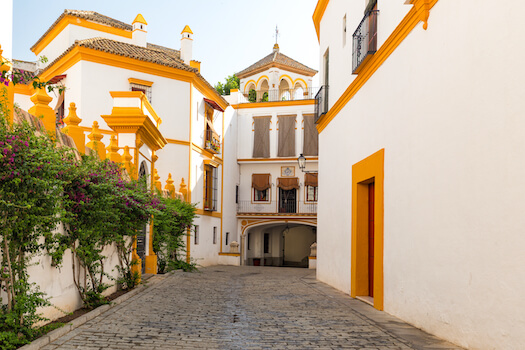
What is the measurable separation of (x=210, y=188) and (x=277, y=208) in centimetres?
558

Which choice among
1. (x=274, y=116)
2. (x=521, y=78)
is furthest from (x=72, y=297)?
(x=274, y=116)

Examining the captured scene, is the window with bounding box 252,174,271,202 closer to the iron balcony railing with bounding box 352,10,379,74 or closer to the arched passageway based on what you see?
the arched passageway

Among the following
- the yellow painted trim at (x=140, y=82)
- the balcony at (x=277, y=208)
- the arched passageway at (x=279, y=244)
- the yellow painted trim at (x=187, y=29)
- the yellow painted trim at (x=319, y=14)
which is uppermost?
the yellow painted trim at (x=187, y=29)

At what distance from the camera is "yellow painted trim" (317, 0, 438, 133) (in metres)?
7.61

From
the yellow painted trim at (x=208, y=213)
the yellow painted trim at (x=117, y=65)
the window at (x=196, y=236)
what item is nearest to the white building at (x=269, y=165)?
the yellow painted trim at (x=208, y=213)

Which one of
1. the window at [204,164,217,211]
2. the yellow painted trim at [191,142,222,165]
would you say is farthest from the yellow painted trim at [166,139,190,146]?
the window at [204,164,217,211]

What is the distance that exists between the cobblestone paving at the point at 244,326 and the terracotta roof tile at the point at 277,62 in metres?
27.1

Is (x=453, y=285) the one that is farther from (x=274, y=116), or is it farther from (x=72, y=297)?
(x=274, y=116)

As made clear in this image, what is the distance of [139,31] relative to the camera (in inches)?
1116

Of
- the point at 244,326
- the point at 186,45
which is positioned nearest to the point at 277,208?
the point at 186,45

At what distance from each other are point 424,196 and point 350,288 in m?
4.84

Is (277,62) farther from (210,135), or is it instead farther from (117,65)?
(117,65)

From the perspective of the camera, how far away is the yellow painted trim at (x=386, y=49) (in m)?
7.61

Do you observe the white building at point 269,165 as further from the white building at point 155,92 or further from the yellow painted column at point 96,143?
the yellow painted column at point 96,143
